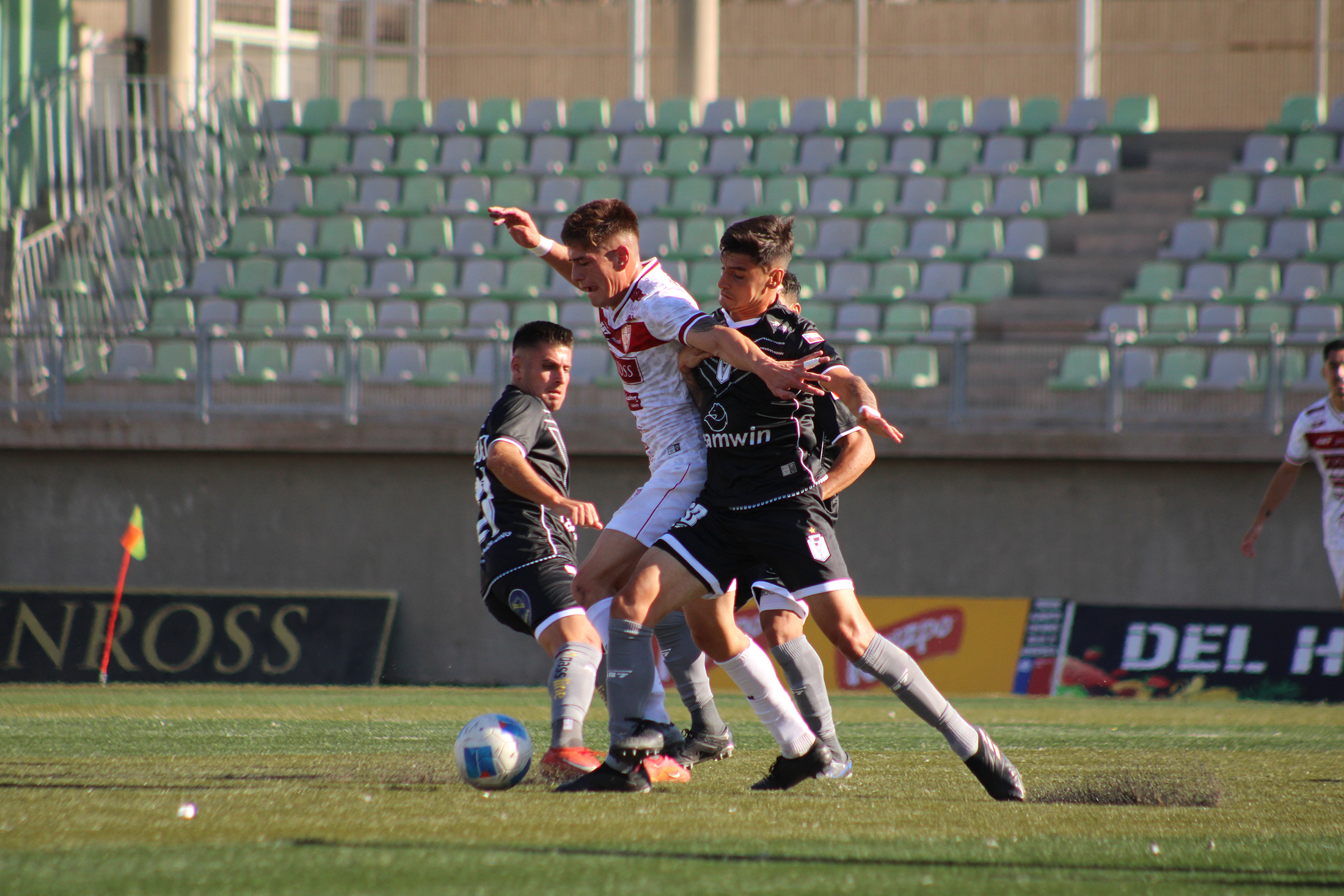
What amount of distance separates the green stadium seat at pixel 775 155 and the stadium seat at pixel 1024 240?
9.85 ft

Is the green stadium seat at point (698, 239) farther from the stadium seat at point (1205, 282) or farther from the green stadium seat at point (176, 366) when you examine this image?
the green stadium seat at point (176, 366)

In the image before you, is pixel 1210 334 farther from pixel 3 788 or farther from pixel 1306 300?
pixel 3 788

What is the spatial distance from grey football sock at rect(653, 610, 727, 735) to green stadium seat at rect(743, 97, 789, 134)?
13.9 m

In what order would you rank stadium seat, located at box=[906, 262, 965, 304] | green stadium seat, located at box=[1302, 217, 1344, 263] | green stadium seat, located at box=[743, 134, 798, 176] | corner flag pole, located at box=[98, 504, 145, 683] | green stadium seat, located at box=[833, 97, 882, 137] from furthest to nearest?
green stadium seat, located at box=[833, 97, 882, 137], green stadium seat, located at box=[743, 134, 798, 176], stadium seat, located at box=[906, 262, 965, 304], green stadium seat, located at box=[1302, 217, 1344, 263], corner flag pole, located at box=[98, 504, 145, 683]

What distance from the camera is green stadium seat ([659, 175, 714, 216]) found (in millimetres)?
18156

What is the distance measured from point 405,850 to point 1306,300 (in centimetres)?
1341

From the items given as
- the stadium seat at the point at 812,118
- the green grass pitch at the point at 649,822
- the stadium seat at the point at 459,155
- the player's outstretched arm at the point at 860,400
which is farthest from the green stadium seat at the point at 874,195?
the player's outstretched arm at the point at 860,400

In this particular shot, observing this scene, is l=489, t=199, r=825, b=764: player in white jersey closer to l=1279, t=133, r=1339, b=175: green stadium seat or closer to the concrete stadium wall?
the concrete stadium wall

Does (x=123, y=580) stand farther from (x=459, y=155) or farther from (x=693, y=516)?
(x=693, y=516)

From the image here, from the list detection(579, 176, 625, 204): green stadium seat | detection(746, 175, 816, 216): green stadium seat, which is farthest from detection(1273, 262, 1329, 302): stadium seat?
detection(579, 176, 625, 204): green stadium seat

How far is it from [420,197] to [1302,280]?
10.4m

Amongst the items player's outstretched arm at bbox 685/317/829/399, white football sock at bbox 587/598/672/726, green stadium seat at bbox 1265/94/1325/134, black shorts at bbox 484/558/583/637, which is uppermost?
green stadium seat at bbox 1265/94/1325/134

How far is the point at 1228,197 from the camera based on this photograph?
57.8 feet

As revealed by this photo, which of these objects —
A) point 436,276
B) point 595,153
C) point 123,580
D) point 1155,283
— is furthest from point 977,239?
point 123,580
